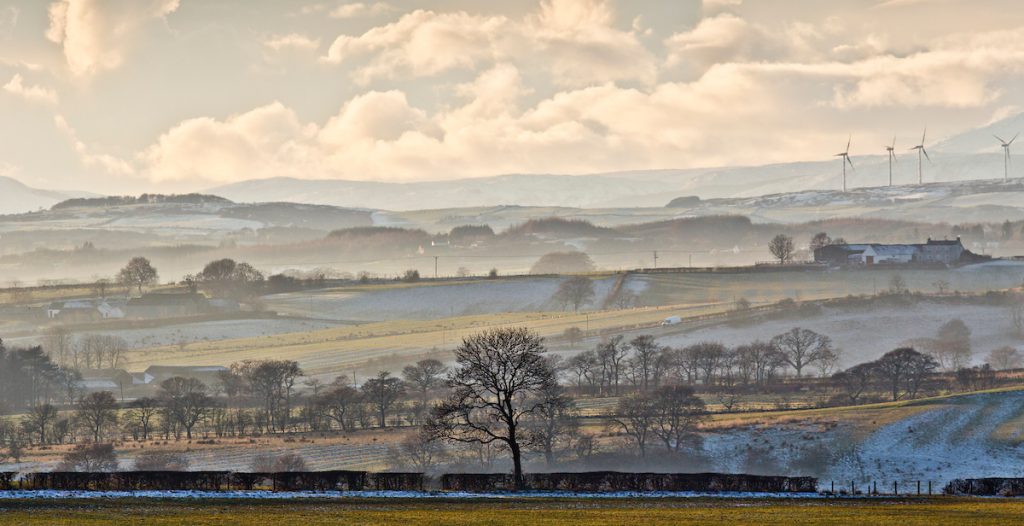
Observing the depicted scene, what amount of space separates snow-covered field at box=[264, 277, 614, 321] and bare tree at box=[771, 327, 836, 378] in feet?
166

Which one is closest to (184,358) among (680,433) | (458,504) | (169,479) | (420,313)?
(420,313)

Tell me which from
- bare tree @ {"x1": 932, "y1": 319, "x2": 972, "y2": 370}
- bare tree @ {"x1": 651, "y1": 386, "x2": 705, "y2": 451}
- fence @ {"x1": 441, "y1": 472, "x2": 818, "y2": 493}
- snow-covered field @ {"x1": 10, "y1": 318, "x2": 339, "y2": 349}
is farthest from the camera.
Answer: snow-covered field @ {"x1": 10, "y1": 318, "x2": 339, "y2": 349}

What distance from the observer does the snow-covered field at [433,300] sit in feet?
600

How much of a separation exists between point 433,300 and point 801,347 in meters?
72.0

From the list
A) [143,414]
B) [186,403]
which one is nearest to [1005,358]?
[186,403]

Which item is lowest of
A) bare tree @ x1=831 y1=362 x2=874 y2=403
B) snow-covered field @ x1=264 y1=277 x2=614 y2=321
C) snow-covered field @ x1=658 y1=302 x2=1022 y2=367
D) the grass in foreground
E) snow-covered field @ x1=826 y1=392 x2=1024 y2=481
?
snow-covered field @ x1=826 y1=392 x2=1024 y2=481

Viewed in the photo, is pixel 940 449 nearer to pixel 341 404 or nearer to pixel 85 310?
pixel 341 404

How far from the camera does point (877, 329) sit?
144 metres

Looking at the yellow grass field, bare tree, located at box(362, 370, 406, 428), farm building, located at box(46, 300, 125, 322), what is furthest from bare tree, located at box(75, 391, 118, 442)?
farm building, located at box(46, 300, 125, 322)

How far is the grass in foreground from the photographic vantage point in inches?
1814

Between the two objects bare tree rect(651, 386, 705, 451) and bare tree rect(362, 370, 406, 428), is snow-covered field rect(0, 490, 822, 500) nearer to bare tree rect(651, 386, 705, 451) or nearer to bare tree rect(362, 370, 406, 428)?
bare tree rect(651, 386, 705, 451)

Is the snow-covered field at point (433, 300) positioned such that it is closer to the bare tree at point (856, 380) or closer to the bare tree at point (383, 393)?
the bare tree at point (856, 380)

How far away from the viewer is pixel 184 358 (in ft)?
485

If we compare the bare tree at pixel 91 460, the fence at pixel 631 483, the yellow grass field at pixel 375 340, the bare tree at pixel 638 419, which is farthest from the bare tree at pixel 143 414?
the fence at pixel 631 483
